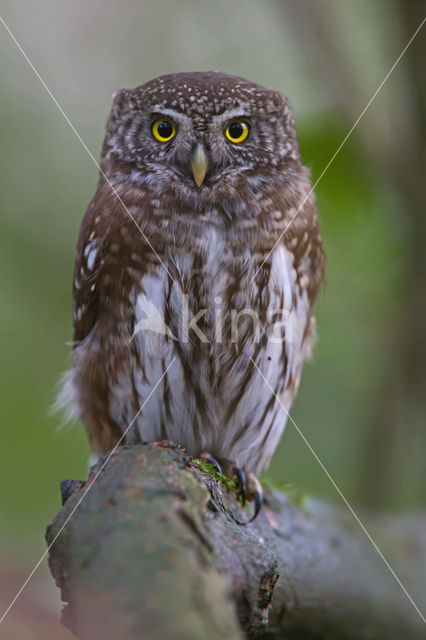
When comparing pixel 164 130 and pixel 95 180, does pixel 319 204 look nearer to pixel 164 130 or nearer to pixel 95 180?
pixel 164 130

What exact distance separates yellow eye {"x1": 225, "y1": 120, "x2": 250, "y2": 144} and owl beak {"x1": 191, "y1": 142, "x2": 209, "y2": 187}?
0.17 m

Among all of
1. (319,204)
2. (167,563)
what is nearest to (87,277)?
(319,204)

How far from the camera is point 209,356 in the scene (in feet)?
9.32

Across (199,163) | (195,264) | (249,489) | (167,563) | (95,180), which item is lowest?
(249,489)

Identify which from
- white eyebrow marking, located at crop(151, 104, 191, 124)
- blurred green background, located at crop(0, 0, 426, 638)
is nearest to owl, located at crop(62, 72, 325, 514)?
white eyebrow marking, located at crop(151, 104, 191, 124)

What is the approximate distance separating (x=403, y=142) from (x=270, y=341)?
167cm

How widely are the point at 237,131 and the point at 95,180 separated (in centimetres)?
238

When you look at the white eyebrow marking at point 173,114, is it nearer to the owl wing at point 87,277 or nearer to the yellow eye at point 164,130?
the yellow eye at point 164,130

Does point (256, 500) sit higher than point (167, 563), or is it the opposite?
point (167, 563)

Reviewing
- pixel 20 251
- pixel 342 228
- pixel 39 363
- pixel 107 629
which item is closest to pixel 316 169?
pixel 342 228

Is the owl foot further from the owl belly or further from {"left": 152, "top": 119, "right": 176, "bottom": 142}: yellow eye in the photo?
{"left": 152, "top": 119, "right": 176, "bottom": 142}: yellow eye

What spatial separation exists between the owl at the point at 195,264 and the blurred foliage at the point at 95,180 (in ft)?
1.77

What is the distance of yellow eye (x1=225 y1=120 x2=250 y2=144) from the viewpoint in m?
2.82

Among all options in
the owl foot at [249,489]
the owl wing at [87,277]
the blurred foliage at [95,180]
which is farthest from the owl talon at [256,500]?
the blurred foliage at [95,180]
